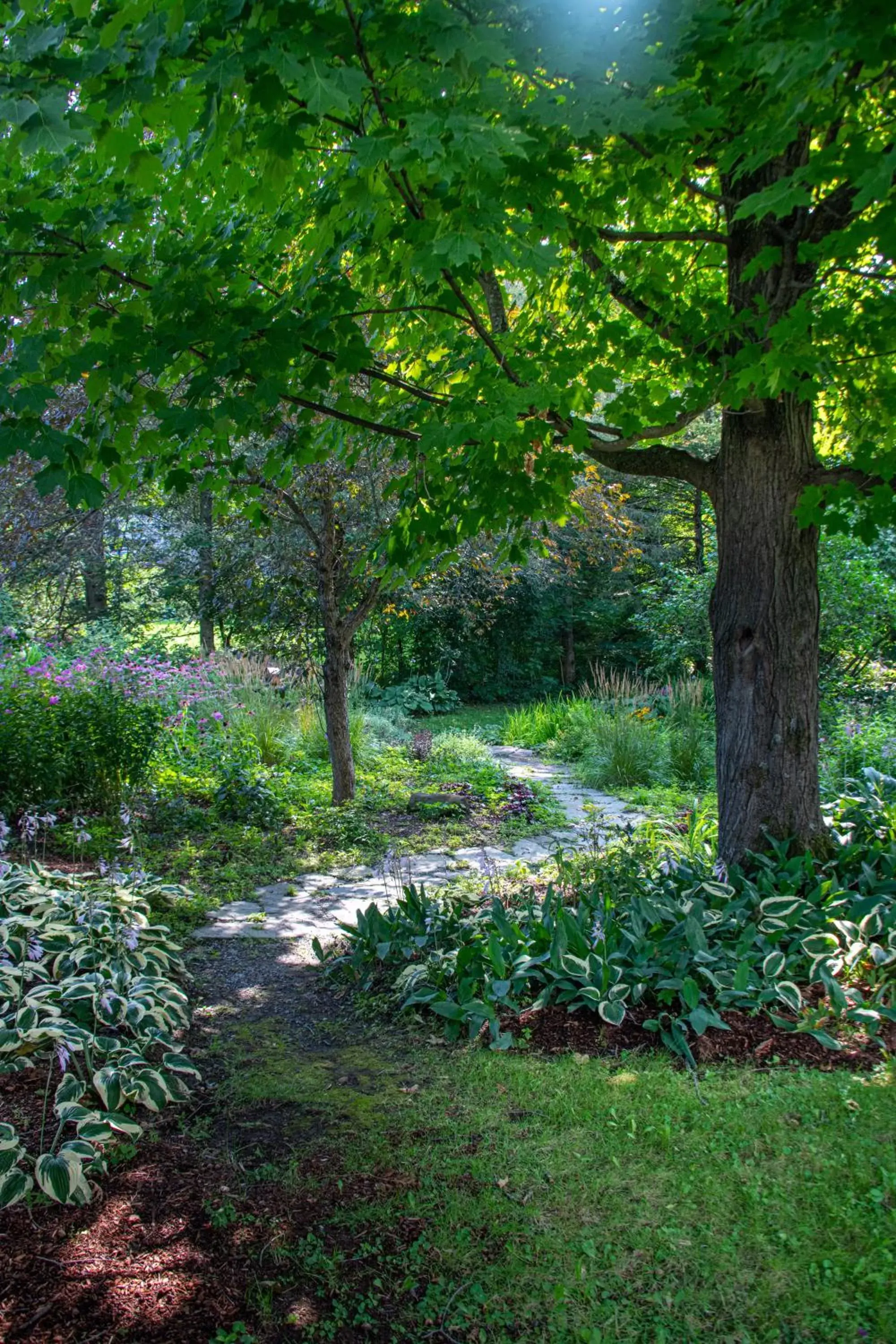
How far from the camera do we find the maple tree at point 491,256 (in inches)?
81.0

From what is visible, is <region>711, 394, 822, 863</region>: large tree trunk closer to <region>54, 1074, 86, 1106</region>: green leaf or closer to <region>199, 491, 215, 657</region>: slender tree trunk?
<region>54, 1074, 86, 1106</region>: green leaf

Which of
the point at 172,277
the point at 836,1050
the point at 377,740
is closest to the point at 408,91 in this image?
the point at 172,277

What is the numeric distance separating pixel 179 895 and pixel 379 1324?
305cm

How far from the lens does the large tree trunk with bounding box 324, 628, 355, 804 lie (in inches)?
292

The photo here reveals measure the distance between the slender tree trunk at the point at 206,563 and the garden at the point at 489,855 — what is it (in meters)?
4.47

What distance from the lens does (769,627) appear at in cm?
405

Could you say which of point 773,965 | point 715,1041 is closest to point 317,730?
point 773,965

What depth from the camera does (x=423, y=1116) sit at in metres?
2.71

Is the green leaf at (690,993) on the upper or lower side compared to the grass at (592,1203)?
upper

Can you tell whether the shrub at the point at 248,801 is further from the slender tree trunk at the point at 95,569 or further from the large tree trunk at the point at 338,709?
the slender tree trunk at the point at 95,569

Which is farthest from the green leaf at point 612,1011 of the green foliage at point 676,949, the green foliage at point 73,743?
the green foliage at point 73,743

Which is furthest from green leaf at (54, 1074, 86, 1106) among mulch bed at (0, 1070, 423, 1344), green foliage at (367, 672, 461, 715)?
green foliage at (367, 672, 461, 715)

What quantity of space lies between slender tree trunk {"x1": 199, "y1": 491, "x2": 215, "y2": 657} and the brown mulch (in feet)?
23.1

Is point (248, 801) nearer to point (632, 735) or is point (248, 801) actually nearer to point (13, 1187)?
point (632, 735)
